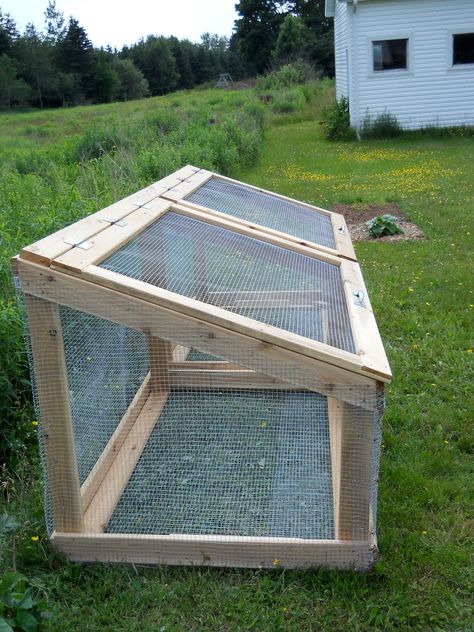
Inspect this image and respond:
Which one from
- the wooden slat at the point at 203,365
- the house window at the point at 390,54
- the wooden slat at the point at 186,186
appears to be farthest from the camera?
the house window at the point at 390,54

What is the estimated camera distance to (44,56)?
55938 millimetres

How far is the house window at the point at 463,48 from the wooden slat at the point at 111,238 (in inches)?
592

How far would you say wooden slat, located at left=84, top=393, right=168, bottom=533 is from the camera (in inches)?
115

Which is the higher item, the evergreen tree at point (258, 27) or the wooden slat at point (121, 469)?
the evergreen tree at point (258, 27)

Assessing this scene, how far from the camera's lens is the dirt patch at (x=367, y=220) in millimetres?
7914

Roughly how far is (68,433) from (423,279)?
431 cm

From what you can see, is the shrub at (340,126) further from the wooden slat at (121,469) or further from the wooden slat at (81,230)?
the wooden slat at (121,469)

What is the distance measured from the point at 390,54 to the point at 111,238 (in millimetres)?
15513

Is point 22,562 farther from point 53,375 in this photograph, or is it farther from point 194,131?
point 194,131

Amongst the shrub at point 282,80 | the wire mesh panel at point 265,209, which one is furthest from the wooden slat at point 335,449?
the shrub at point 282,80

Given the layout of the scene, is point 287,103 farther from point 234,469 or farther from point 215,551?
point 215,551

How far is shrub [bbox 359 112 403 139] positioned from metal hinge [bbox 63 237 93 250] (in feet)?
50.2

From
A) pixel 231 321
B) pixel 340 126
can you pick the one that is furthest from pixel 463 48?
pixel 231 321

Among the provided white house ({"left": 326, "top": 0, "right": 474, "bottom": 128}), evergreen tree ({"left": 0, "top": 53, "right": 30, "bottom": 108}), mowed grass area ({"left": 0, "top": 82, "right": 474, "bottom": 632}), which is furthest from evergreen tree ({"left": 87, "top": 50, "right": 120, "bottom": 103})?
mowed grass area ({"left": 0, "top": 82, "right": 474, "bottom": 632})
